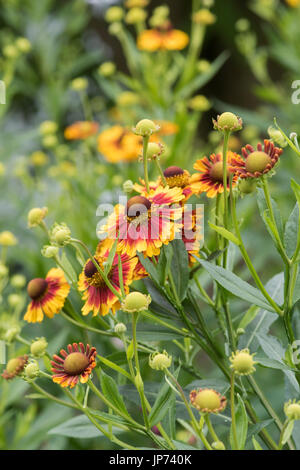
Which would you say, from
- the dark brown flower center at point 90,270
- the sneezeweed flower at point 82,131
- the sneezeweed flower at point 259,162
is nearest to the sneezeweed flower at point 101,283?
the dark brown flower center at point 90,270

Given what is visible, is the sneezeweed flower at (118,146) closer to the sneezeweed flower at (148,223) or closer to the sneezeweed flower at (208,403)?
the sneezeweed flower at (148,223)

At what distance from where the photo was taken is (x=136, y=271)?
46 cm

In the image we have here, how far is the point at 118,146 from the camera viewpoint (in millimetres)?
1128

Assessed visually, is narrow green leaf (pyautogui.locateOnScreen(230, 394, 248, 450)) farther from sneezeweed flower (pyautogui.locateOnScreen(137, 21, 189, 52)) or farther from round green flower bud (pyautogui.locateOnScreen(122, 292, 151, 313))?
sneezeweed flower (pyautogui.locateOnScreen(137, 21, 189, 52))

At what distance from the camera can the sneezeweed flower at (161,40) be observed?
115 centimetres

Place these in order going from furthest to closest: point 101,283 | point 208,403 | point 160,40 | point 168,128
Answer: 1. point 160,40
2. point 168,128
3. point 101,283
4. point 208,403

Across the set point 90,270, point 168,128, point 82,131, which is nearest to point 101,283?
point 90,270

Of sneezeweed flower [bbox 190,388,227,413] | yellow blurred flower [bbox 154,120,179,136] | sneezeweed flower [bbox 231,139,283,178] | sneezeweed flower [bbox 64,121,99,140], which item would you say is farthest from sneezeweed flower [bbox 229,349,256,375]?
sneezeweed flower [bbox 64,121,99,140]

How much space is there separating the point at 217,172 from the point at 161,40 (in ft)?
2.61

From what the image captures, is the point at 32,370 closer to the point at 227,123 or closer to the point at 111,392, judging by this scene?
the point at 111,392

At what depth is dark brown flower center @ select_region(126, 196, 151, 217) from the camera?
0.43 m

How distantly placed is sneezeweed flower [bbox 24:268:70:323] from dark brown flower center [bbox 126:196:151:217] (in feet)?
0.33

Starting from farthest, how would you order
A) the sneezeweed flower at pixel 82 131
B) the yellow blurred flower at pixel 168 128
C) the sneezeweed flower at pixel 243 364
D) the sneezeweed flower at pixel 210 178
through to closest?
the sneezeweed flower at pixel 82 131
the yellow blurred flower at pixel 168 128
the sneezeweed flower at pixel 210 178
the sneezeweed flower at pixel 243 364

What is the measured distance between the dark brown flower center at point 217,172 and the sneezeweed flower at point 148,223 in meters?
0.04
